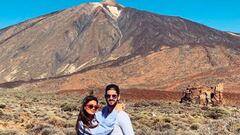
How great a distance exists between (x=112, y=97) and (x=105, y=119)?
308 millimetres

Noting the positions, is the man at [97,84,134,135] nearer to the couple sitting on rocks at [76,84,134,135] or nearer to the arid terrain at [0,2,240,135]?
the couple sitting on rocks at [76,84,134,135]

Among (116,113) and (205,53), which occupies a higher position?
(205,53)

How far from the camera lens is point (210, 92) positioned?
35469mm

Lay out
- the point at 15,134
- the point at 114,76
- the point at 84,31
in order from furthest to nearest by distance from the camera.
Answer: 1. the point at 84,31
2. the point at 114,76
3. the point at 15,134

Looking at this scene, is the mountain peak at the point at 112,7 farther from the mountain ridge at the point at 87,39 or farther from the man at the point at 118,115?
the man at the point at 118,115

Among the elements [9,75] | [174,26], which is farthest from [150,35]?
[9,75]

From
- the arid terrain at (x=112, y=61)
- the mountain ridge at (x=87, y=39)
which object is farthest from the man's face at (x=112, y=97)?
the mountain ridge at (x=87, y=39)

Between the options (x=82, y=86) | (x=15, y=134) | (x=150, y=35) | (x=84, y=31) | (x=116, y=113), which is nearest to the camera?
(x=116, y=113)

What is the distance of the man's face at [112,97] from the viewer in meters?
6.35

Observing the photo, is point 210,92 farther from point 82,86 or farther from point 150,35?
point 150,35

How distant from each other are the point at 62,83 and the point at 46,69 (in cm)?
4932

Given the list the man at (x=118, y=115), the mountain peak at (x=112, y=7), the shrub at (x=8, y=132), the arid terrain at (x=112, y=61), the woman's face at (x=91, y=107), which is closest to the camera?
the man at (x=118, y=115)

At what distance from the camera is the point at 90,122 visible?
6305mm

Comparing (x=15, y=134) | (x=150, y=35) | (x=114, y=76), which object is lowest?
(x=15, y=134)
